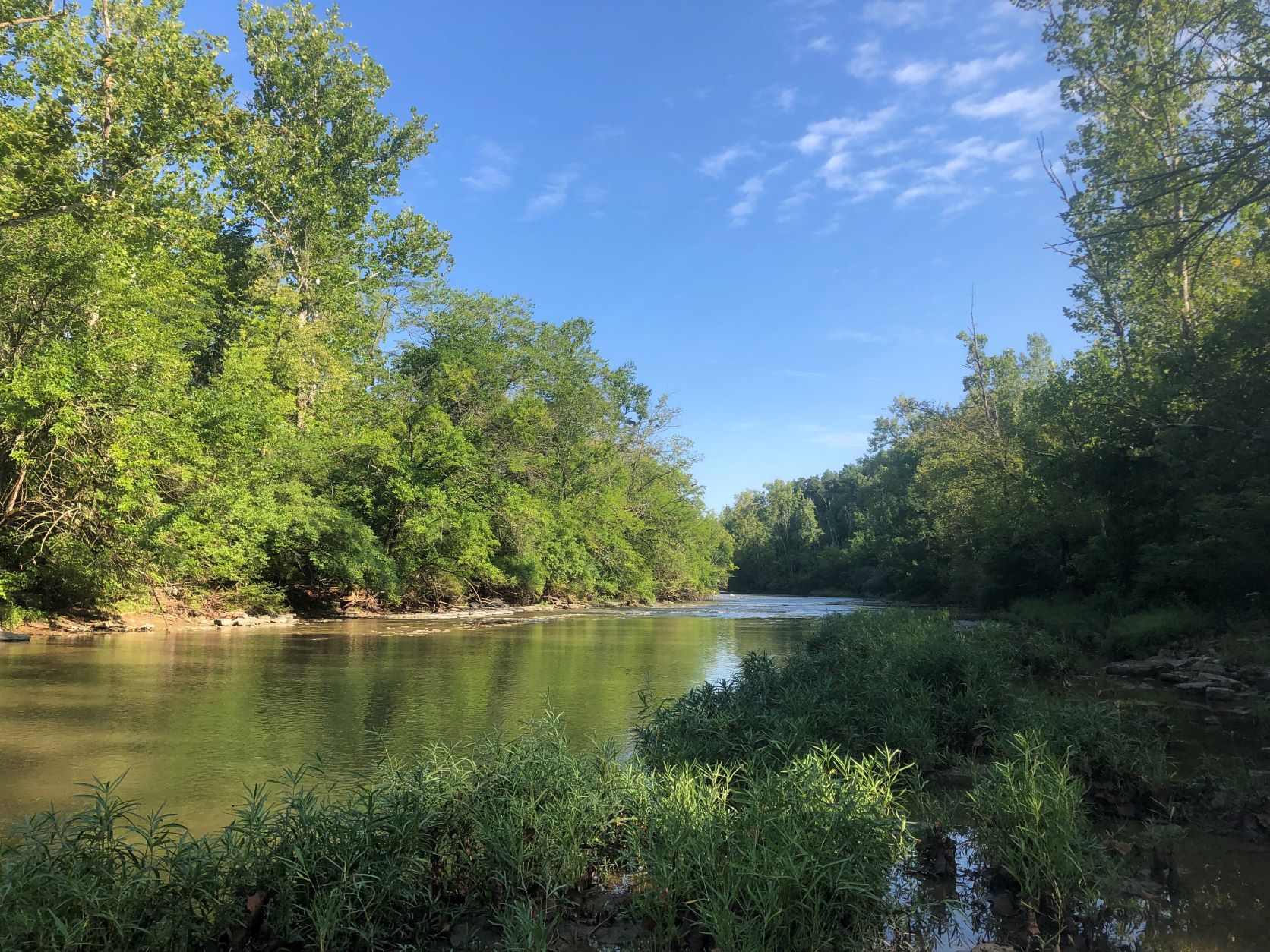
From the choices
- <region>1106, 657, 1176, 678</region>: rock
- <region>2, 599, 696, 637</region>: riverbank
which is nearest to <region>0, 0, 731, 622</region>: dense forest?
<region>2, 599, 696, 637</region>: riverbank

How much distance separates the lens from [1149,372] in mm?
20641

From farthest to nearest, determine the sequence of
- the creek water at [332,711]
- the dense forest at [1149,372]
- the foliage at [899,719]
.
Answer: the dense forest at [1149,372] < the foliage at [899,719] < the creek water at [332,711]

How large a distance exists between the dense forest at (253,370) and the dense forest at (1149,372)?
64.5ft

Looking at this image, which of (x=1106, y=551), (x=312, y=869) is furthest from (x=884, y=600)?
(x=312, y=869)

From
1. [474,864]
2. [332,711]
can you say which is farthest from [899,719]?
[332,711]

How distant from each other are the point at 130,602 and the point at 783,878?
21896 millimetres

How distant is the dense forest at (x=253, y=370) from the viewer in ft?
52.6

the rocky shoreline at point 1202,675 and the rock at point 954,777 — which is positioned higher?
the rock at point 954,777

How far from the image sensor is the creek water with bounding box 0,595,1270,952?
15.1ft

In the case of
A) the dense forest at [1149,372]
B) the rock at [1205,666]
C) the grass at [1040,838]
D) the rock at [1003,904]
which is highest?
the dense forest at [1149,372]

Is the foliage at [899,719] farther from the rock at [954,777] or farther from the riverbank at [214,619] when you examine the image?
the riverbank at [214,619]

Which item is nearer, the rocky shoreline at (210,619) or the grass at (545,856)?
the grass at (545,856)

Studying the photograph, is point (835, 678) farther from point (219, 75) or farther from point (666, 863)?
point (219, 75)

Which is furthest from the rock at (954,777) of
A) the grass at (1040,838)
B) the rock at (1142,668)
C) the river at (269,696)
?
the rock at (1142,668)
